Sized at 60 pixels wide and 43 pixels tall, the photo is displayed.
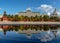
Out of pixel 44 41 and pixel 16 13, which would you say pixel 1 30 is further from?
pixel 44 41

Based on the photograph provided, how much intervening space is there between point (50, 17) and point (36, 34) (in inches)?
28.6

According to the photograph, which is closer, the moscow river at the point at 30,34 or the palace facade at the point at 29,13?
the moscow river at the point at 30,34

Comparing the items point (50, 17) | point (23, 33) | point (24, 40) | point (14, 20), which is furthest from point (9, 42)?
point (50, 17)

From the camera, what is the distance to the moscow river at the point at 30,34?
4.14 m

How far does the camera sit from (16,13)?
186 inches

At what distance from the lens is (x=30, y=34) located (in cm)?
449

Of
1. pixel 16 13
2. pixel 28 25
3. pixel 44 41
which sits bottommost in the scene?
pixel 44 41

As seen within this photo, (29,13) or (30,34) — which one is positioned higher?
(29,13)

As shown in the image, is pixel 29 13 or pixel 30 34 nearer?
pixel 30 34

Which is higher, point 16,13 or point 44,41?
point 16,13

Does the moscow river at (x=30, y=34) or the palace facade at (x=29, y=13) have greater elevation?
the palace facade at (x=29, y=13)

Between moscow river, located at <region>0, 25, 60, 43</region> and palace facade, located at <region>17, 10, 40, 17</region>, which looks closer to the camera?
moscow river, located at <region>0, 25, 60, 43</region>

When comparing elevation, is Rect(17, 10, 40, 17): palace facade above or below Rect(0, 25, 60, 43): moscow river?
above

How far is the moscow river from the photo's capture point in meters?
4.14
